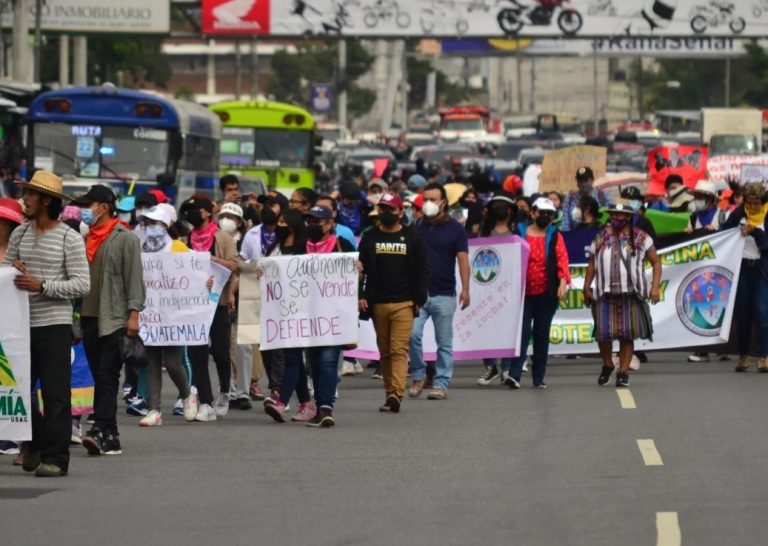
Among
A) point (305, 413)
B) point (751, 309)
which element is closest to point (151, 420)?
point (305, 413)

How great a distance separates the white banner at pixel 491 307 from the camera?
18016mm

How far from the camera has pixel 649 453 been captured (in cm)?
1264

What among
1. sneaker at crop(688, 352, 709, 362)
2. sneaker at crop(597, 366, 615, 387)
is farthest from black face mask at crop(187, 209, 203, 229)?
sneaker at crop(688, 352, 709, 362)

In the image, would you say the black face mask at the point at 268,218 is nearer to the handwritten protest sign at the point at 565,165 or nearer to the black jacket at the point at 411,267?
the black jacket at the point at 411,267

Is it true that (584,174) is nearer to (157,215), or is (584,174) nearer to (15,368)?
(157,215)

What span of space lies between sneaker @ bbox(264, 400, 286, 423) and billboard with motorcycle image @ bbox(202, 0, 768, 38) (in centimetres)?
4855

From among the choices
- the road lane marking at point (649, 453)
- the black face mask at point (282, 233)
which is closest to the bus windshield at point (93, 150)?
the black face mask at point (282, 233)

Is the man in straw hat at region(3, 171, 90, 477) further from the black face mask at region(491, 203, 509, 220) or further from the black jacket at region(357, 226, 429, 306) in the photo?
the black face mask at region(491, 203, 509, 220)

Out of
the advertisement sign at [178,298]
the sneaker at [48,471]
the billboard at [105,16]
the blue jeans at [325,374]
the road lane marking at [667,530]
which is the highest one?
the billboard at [105,16]

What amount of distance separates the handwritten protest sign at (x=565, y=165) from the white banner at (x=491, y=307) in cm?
828

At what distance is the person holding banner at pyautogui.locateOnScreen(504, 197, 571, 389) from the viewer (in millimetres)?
17516

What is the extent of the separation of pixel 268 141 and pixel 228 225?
24.2 m

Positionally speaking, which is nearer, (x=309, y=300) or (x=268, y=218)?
(x=309, y=300)

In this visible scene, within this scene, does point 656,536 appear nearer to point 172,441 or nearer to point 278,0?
point 172,441
